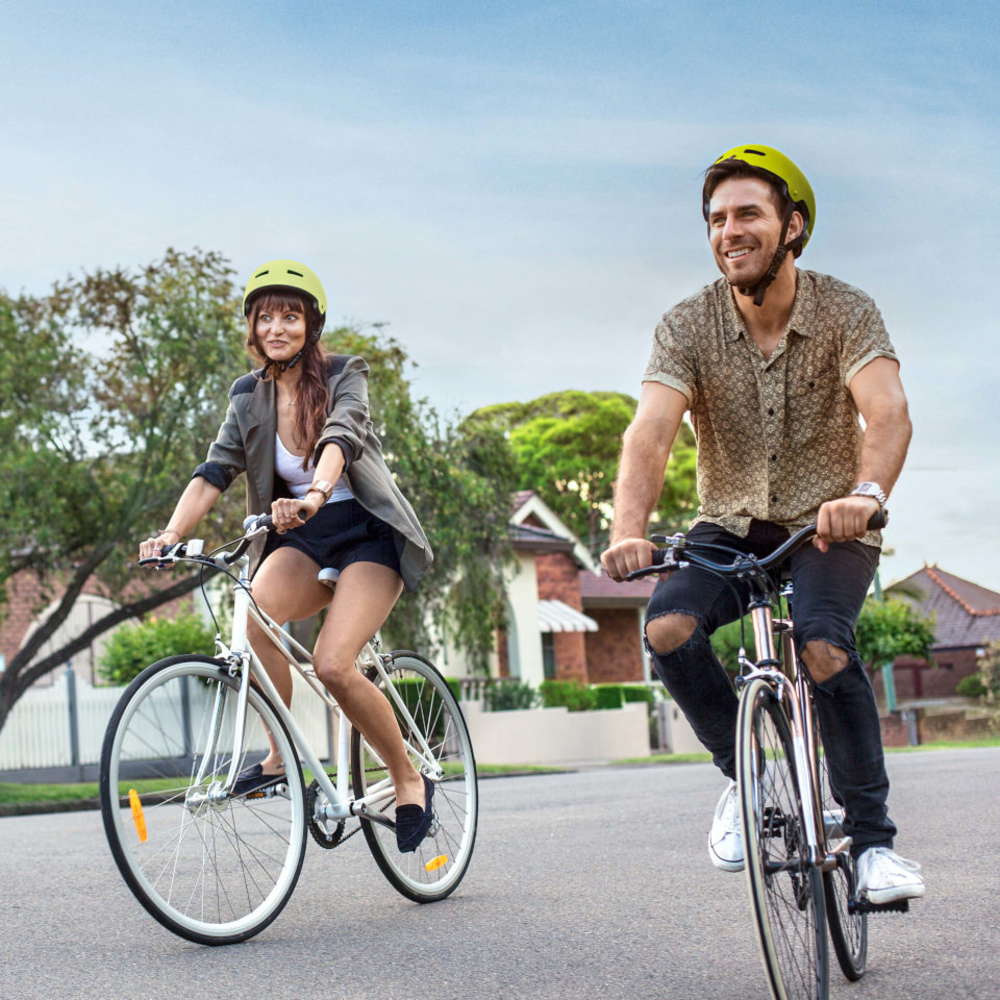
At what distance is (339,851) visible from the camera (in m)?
6.51

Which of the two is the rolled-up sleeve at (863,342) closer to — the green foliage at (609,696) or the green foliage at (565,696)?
the green foliage at (565,696)

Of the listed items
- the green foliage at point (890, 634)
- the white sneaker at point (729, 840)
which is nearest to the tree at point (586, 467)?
the green foliage at point (890, 634)

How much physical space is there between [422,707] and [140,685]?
1516 mm

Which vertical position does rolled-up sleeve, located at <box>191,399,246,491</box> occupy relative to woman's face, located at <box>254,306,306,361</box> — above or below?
below

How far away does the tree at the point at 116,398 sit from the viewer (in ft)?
57.5

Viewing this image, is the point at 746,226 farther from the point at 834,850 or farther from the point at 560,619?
the point at 560,619

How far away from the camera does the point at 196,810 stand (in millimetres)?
4035

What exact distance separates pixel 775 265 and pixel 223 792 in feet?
7.23

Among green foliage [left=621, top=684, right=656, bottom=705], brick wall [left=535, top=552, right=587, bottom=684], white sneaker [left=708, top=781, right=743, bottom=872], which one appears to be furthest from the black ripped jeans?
brick wall [left=535, top=552, right=587, bottom=684]

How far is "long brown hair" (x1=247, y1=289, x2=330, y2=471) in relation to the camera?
4703mm

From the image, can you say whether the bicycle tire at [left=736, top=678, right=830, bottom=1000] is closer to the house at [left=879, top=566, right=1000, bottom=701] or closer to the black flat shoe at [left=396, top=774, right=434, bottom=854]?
the black flat shoe at [left=396, top=774, right=434, bottom=854]

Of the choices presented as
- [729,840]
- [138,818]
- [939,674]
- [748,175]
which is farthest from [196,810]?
Answer: [939,674]

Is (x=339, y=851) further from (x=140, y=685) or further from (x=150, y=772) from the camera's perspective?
(x=140, y=685)

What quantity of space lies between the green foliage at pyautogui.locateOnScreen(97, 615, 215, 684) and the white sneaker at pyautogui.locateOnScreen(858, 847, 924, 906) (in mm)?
21231
